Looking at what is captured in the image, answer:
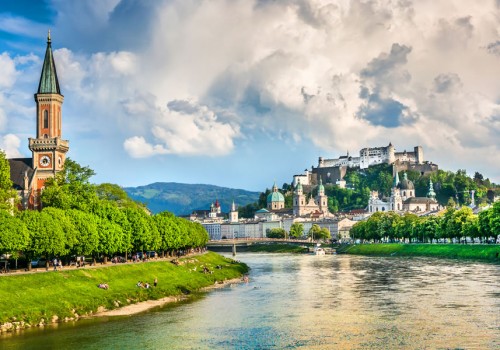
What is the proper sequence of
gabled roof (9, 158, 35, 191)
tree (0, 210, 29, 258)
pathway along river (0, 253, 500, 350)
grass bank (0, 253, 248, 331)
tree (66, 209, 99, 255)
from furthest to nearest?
1. gabled roof (9, 158, 35, 191)
2. tree (66, 209, 99, 255)
3. tree (0, 210, 29, 258)
4. grass bank (0, 253, 248, 331)
5. pathway along river (0, 253, 500, 350)

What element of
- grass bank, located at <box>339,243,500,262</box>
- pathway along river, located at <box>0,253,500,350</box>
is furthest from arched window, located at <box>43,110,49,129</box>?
grass bank, located at <box>339,243,500,262</box>

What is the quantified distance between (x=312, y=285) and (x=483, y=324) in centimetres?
3607

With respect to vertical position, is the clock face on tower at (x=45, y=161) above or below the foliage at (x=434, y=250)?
above

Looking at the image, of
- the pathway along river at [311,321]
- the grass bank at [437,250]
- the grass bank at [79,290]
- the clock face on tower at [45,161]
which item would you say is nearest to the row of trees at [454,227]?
the grass bank at [437,250]

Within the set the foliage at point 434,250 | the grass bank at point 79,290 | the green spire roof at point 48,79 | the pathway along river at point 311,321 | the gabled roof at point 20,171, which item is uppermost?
the green spire roof at point 48,79

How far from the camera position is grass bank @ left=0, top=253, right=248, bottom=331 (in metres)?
56.7

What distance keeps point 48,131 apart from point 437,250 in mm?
82625

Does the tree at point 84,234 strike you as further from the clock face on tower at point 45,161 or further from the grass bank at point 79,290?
the clock face on tower at point 45,161

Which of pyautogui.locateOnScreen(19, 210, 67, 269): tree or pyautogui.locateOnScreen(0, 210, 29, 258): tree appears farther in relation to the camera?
pyautogui.locateOnScreen(19, 210, 67, 269): tree

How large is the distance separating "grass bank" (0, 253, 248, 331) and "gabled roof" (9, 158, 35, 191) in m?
28.2

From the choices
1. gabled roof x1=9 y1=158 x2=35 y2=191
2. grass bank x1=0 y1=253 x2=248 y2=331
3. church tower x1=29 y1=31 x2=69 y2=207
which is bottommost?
grass bank x1=0 y1=253 x2=248 y2=331

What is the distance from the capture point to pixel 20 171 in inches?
4358

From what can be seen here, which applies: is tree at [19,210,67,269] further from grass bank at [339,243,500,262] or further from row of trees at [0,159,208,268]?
grass bank at [339,243,500,262]

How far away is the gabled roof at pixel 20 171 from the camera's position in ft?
359
